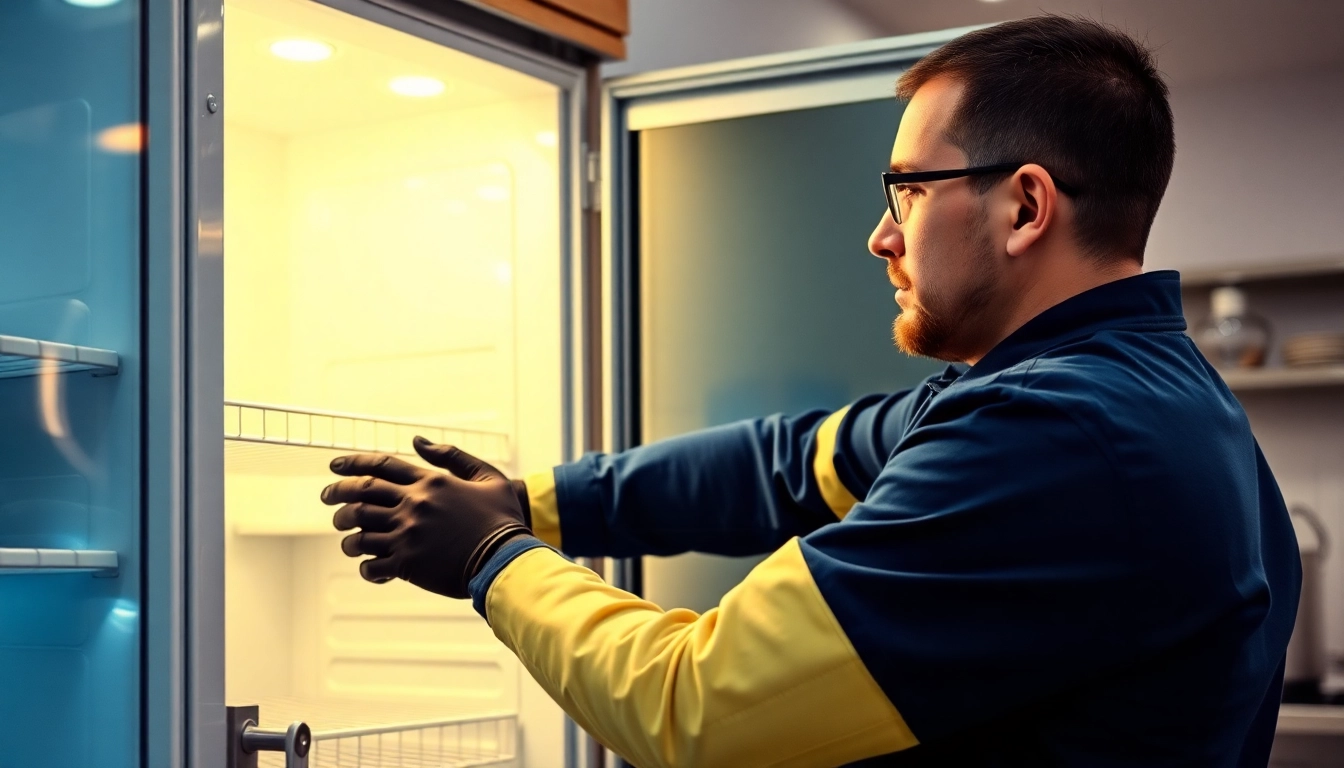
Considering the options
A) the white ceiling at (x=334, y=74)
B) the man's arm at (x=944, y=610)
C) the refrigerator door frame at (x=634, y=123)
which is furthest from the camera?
the refrigerator door frame at (x=634, y=123)

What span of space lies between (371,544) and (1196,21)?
295cm

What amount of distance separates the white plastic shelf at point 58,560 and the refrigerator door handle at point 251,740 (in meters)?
0.17

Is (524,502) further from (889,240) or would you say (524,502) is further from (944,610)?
(944,610)

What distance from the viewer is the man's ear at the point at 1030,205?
116 centimetres

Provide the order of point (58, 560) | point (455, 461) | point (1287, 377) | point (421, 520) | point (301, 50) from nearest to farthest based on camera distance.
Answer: point (58, 560)
point (421, 520)
point (455, 461)
point (301, 50)
point (1287, 377)

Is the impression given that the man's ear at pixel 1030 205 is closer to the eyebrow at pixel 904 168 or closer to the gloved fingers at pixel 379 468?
the eyebrow at pixel 904 168

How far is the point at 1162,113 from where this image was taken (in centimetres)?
122

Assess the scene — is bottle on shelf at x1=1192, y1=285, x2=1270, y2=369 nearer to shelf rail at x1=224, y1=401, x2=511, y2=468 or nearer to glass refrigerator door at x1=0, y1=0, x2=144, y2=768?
shelf rail at x1=224, y1=401, x2=511, y2=468

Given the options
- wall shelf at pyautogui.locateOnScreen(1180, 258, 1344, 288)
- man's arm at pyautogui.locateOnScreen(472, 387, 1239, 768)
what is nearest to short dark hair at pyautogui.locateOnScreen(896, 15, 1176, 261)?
man's arm at pyautogui.locateOnScreen(472, 387, 1239, 768)

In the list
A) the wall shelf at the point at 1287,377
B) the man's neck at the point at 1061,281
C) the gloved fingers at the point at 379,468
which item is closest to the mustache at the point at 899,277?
the man's neck at the point at 1061,281

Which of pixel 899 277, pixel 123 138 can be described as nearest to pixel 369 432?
pixel 123 138

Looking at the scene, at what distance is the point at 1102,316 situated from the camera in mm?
1143

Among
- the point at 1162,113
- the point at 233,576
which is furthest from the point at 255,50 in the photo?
the point at 1162,113

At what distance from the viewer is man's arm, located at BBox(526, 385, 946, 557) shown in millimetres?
1532
